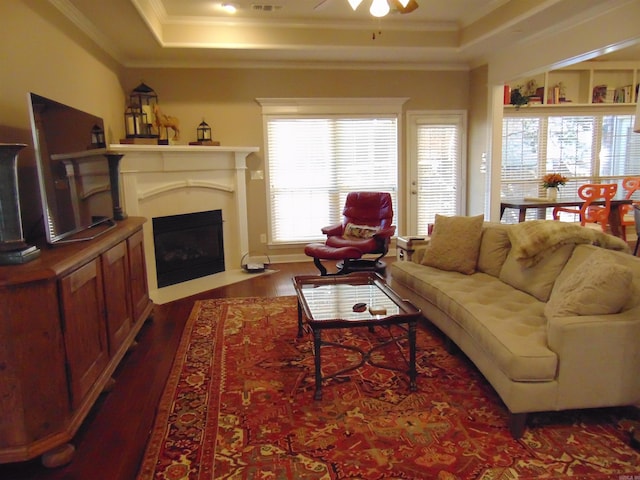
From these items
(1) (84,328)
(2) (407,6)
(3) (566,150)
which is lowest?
(1) (84,328)

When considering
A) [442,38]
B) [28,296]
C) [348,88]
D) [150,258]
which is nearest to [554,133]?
[442,38]

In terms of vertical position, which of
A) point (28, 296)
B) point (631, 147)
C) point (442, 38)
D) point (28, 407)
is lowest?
point (28, 407)

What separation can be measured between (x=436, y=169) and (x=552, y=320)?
456cm

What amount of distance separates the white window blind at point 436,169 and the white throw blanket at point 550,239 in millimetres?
3484

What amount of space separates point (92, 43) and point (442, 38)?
12.1ft

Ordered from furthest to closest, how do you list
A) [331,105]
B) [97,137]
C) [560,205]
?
[331,105], [560,205], [97,137]

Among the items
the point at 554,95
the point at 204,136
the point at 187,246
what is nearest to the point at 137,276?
the point at 187,246

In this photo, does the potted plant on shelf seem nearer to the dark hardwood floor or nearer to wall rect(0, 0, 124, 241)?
the dark hardwood floor

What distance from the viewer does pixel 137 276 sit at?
368cm

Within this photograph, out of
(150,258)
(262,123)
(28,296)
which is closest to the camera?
(28,296)

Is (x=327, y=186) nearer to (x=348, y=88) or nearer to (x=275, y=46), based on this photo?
(x=348, y=88)

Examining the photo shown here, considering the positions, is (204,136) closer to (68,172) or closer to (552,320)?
(68,172)

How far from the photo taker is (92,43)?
4.40 m

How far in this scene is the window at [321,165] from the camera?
615cm
